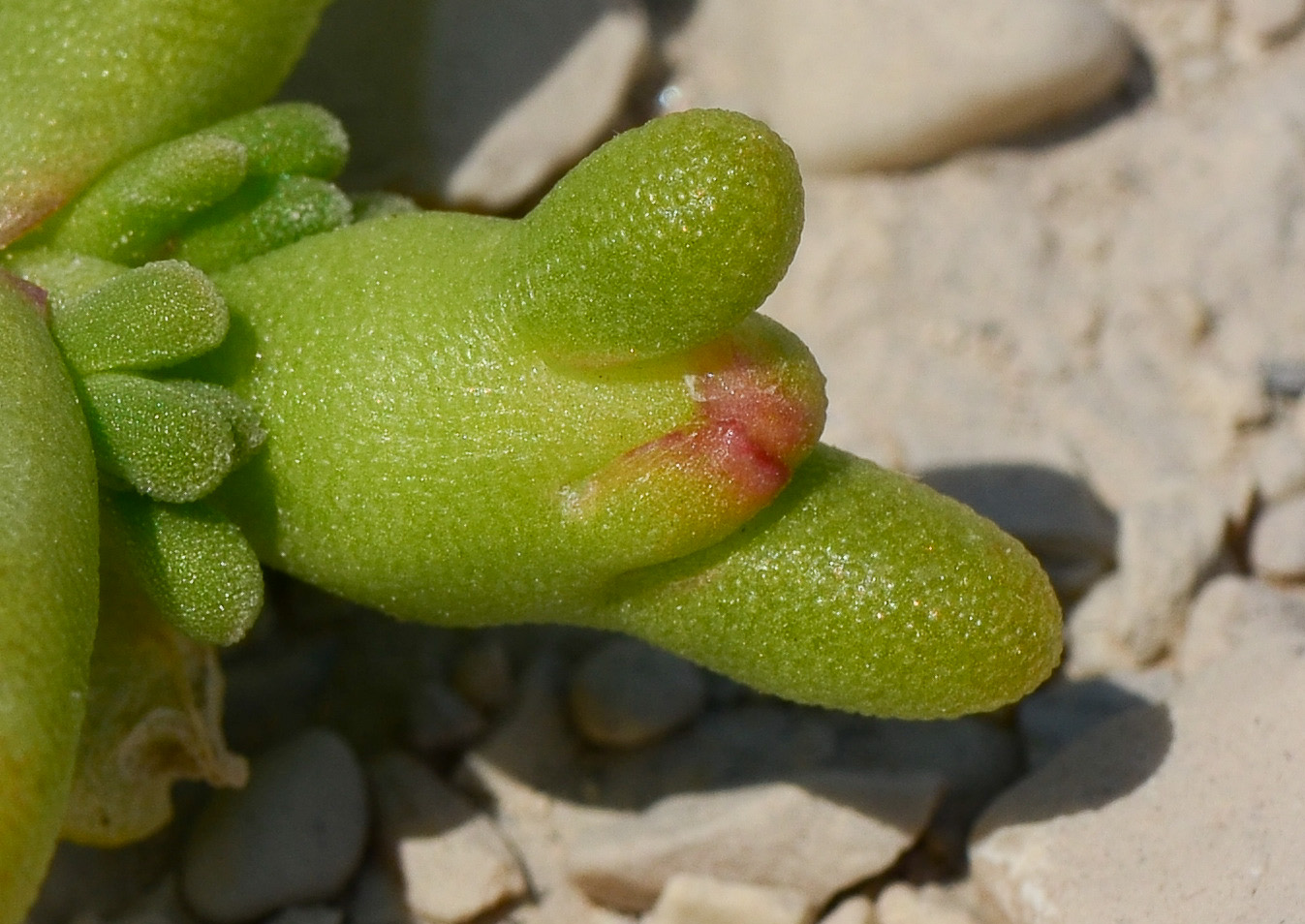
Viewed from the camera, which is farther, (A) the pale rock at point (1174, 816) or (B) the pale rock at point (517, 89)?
(B) the pale rock at point (517, 89)

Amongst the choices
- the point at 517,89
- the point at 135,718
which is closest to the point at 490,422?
the point at 135,718

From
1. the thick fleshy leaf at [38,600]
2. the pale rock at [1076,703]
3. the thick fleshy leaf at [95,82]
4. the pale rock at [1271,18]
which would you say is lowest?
the pale rock at [1076,703]

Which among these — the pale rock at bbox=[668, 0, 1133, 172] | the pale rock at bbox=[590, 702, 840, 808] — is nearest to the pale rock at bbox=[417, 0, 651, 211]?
the pale rock at bbox=[668, 0, 1133, 172]

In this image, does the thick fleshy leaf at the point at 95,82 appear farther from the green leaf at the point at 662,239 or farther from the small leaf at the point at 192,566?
the green leaf at the point at 662,239

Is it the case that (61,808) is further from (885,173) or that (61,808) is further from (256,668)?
(885,173)

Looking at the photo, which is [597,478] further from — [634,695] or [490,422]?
[634,695]

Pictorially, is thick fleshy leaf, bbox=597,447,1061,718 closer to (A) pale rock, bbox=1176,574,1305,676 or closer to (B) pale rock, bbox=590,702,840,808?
(B) pale rock, bbox=590,702,840,808

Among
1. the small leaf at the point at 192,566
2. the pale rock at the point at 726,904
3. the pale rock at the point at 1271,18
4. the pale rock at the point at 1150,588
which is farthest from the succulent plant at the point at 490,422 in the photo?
the pale rock at the point at 1271,18
